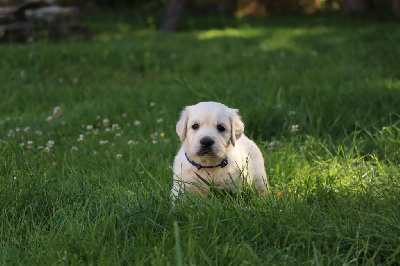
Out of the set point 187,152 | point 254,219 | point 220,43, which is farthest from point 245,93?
point 220,43

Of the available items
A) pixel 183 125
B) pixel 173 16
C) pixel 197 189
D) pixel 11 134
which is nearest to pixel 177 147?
pixel 183 125

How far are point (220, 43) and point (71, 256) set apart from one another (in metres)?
8.93

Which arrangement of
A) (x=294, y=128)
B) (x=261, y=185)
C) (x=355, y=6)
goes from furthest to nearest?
(x=355, y=6) < (x=294, y=128) < (x=261, y=185)

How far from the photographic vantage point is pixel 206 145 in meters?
3.67

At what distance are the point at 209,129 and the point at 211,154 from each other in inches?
8.5

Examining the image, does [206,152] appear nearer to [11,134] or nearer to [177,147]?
[177,147]

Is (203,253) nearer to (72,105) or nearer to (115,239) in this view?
(115,239)

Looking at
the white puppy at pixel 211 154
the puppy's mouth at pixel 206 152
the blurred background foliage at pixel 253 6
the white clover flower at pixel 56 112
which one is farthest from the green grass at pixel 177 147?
the blurred background foliage at pixel 253 6

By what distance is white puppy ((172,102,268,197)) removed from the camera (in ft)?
12.1

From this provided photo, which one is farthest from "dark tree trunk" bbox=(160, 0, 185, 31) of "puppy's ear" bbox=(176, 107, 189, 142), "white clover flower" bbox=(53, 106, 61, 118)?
"puppy's ear" bbox=(176, 107, 189, 142)

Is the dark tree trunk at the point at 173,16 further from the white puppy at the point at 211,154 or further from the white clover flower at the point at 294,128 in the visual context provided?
the white puppy at the point at 211,154

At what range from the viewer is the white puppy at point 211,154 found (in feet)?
12.1

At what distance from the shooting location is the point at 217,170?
12.6 ft

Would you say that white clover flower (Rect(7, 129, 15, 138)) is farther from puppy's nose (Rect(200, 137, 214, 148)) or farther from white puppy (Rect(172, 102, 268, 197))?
puppy's nose (Rect(200, 137, 214, 148))
